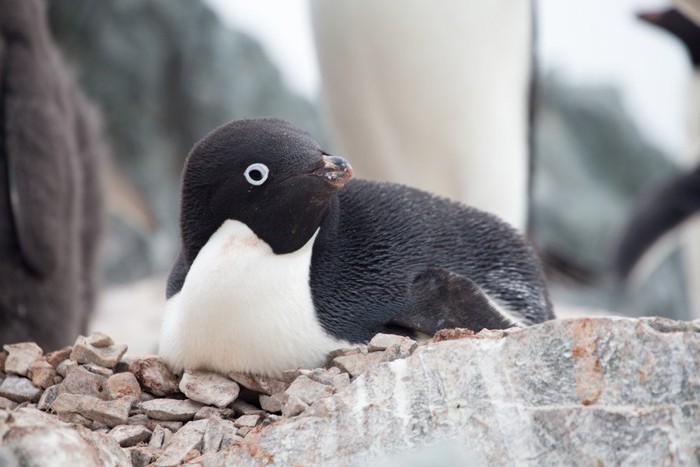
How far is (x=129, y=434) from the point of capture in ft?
4.53

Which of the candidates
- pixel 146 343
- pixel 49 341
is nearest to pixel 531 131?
pixel 146 343

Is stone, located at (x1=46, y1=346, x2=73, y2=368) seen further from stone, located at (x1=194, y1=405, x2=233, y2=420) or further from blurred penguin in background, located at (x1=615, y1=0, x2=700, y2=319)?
blurred penguin in background, located at (x1=615, y1=0, x2=700, y2=319)

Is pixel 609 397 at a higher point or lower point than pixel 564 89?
higher

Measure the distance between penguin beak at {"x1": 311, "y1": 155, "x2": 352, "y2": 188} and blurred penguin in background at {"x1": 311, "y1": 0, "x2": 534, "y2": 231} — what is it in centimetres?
169

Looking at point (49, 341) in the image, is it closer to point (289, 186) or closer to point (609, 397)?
point (289, 186)

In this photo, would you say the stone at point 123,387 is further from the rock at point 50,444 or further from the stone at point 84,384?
the rock at point 50,444

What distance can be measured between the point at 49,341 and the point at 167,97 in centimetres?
364

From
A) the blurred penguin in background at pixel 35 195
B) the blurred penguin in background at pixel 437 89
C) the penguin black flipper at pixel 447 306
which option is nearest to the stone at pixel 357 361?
the penguin black flipper at pixel 447 306

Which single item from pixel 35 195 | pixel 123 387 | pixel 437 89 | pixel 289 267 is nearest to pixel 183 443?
pixel 123 387

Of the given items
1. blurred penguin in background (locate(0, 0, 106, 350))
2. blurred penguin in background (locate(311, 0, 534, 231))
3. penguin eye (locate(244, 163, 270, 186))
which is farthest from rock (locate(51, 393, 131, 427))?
blurred penguin in background (locate(311, 0, 534, 231))

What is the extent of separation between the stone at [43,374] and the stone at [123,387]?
0.31 feet

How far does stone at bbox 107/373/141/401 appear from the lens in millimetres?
1493

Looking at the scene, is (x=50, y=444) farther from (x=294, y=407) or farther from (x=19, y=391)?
(x=19, y=391)

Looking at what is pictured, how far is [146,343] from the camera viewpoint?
3.10 m
